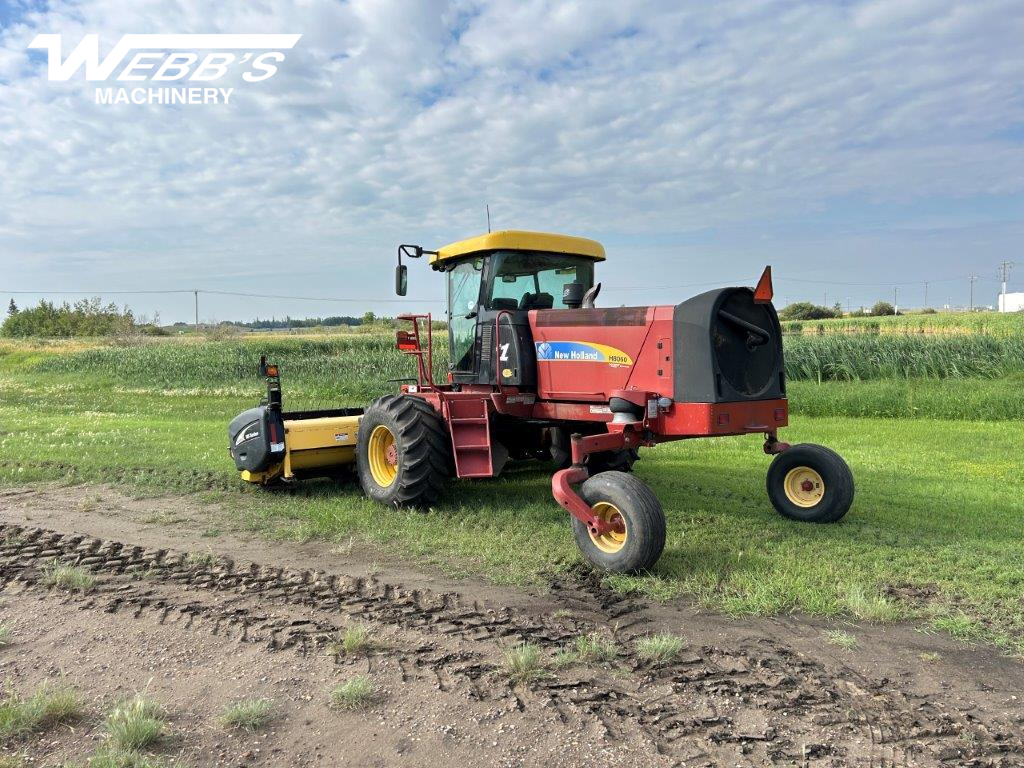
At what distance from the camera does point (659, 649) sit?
409 centimetres

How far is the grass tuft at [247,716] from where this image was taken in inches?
134

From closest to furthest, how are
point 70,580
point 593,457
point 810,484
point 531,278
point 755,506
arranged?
point 70,580, point 810,484, point 755,506, point 531,278, point 593,457

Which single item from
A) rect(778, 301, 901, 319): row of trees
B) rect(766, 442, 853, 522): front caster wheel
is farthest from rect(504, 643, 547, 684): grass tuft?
rect(778, 301, 901, 319): row of trees

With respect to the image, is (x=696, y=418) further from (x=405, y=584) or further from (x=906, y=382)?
(x=906, y=382)

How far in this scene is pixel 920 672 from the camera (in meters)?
3.91

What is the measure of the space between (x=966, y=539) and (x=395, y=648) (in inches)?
183

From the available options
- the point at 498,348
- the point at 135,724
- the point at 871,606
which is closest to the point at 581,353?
the point at 498,348

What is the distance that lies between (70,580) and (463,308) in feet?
13.7

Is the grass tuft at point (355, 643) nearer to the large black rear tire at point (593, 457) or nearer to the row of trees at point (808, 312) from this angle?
the large black rear tire at point (593, 457)

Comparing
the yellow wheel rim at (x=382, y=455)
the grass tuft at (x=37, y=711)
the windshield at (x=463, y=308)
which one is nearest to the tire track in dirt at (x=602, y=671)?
the grass tuft at (x=37, y=711)

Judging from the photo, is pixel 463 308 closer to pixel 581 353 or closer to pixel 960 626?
pixel 581 353

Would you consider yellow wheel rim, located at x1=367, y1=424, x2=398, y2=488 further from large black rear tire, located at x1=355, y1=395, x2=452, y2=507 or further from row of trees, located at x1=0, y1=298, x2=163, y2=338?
row of trees, located at x1=0, y1=298, x2=163, y2=338

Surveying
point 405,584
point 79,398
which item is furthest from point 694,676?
point 79,398

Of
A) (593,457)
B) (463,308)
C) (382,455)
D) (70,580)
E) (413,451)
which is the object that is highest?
(463,308)
